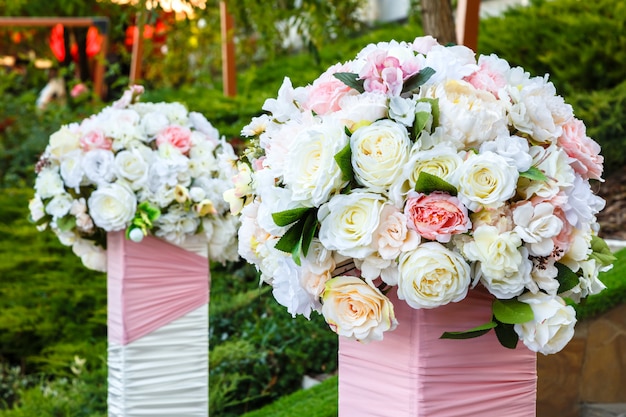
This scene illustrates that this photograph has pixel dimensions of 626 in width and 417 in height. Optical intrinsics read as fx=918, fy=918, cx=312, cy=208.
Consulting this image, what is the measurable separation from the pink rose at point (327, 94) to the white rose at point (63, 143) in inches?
75.4

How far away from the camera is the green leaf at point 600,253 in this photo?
84.6 inches

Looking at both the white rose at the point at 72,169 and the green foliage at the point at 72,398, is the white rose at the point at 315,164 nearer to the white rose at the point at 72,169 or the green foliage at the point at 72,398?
the white rose at the point at 72,169

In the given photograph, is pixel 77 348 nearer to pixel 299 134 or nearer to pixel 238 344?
pixel 238 344

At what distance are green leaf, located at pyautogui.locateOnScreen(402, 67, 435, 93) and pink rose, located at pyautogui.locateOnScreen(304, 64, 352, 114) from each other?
0.14 metres

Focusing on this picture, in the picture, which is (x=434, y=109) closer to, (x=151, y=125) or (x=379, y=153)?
Result: (x=379, y=153)

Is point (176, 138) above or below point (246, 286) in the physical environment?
above

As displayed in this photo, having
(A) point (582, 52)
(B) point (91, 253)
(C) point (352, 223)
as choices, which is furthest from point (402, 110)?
(A) point (582, 52)

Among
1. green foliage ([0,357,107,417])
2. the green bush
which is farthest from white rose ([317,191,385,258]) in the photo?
the green bush

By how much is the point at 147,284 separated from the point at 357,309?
6.48ft

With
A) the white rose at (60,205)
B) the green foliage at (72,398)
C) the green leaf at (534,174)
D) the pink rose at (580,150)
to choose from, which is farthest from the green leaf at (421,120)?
the green foliage at (72,398)

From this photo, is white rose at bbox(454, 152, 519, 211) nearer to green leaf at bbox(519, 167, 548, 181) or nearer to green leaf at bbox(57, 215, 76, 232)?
green leaf at bbox(519, 167, 548, 181)

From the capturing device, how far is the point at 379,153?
1974 mm

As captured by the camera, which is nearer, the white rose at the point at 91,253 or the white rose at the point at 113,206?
the white rose at the point at 113,206

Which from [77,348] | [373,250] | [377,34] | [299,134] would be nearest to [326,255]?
[373,250]
